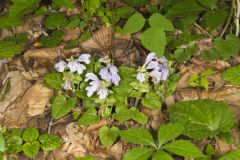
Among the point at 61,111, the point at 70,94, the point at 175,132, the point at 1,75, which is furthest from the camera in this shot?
the point at 1,75

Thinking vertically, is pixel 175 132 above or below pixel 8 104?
above

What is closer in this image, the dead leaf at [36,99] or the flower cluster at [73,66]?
the flower cluster at [73,66]

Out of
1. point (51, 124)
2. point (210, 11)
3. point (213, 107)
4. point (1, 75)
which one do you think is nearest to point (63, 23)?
point (1, 75)

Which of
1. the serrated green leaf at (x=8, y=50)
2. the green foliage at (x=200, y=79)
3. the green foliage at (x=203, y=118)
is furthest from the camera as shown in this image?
the green foliage at (x=200, y=79)

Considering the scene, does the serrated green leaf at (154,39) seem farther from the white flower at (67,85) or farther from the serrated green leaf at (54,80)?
the serrated green leaf at (54,80)

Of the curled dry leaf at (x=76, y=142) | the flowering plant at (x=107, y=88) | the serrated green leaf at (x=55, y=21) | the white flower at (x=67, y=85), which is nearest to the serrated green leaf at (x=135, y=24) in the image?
the flowering plant at (x=107, y=88)

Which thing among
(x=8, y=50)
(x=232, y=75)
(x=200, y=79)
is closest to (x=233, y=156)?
(x=232, y=75)

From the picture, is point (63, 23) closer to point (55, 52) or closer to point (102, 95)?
point (55, 52)

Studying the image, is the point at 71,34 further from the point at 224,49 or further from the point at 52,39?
the point at 224,49
